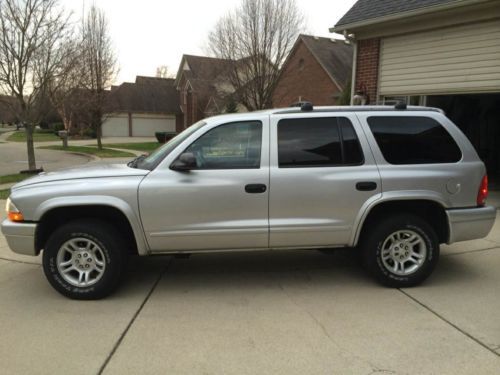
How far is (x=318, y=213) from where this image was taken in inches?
174

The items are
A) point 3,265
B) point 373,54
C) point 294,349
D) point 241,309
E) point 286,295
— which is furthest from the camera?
point 373,54

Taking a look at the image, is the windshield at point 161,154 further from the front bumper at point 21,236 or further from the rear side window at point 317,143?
the front bumper at point 21,236

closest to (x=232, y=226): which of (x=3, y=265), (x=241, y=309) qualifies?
(x=241, y=309)

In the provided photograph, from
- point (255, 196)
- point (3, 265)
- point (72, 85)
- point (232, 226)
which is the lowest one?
point (3, 265)

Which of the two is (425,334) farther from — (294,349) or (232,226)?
(232,226)

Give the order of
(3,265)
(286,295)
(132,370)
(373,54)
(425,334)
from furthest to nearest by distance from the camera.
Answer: (373,54)
(3,265)
(286,295)
(425,334)
(132,370)

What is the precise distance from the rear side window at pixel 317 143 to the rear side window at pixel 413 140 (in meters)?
0.29

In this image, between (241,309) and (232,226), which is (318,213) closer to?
(232,226)

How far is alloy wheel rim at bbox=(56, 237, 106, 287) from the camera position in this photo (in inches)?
170

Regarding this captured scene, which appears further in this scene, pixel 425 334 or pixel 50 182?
pixel 50 182

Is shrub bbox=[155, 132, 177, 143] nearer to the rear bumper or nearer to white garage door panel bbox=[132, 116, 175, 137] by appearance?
white garage door panel bbox=[132, 116, 175, 137]

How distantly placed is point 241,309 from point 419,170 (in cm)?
227

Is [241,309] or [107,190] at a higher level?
[107,190]

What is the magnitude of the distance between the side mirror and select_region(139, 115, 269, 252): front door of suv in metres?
0.04
